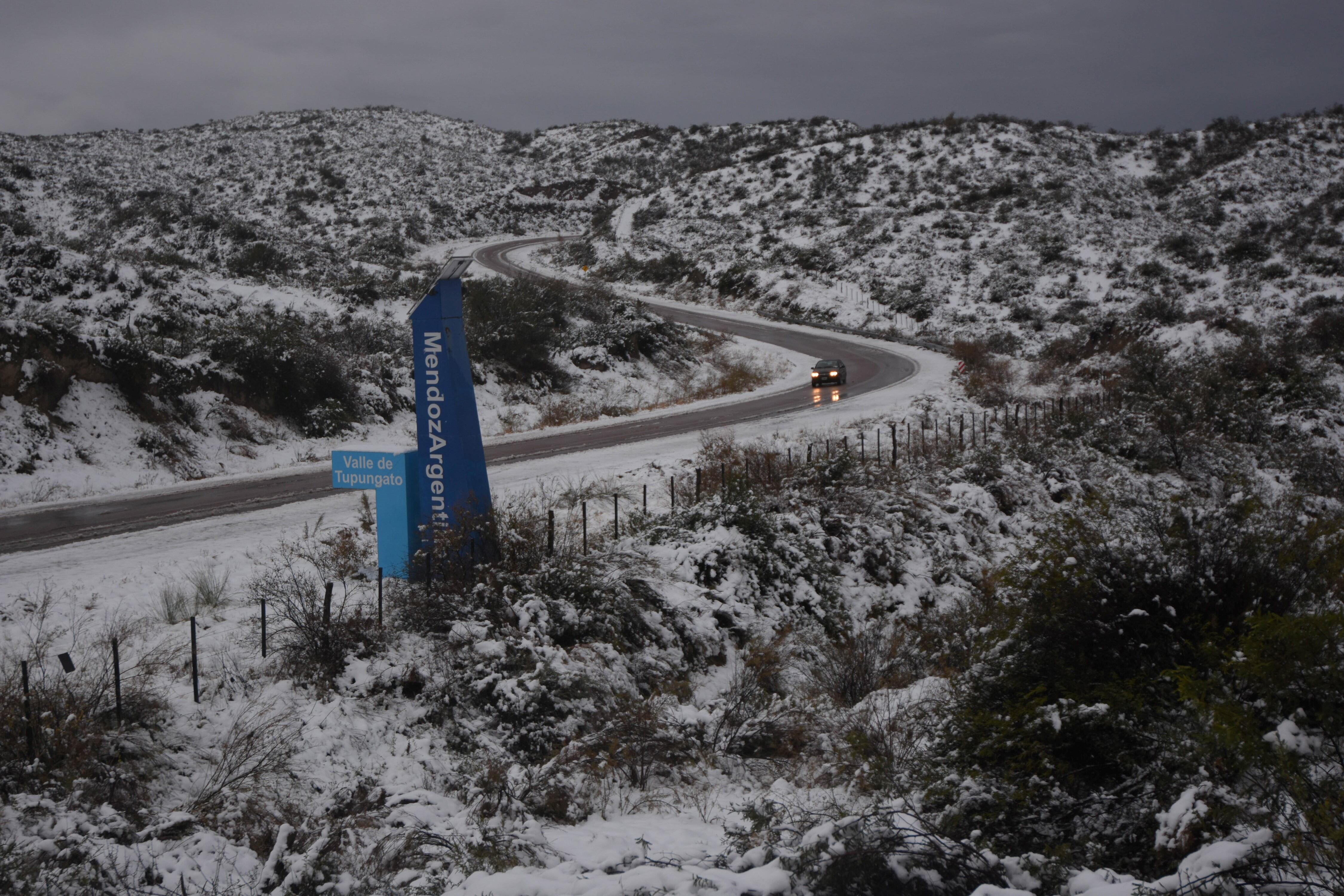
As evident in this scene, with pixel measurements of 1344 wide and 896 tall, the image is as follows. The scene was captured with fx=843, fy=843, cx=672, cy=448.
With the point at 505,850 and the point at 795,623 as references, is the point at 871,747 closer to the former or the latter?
the point at 505,850

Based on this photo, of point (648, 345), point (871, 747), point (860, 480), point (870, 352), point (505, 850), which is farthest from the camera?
point (870, 352)

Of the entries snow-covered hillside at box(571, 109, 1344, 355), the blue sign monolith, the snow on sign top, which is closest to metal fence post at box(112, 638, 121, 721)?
the blue sign monolith

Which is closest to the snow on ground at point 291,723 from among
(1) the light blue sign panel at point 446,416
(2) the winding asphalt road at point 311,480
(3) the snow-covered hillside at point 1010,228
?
(2) the winding asphalt road at point 311,480

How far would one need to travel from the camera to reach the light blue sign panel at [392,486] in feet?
32.3

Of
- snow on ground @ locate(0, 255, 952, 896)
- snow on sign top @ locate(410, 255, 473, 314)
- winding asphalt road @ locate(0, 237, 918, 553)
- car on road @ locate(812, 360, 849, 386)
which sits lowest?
snow on ground @ locate(0, 255, 952, 896)

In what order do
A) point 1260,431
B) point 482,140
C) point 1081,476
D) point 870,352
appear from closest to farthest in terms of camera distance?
1. point 1081,476
2. point 1260,431
3. point 870,352
4. point 482,140

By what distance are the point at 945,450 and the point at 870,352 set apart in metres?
20.4

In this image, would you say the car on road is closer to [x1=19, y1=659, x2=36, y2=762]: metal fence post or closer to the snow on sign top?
the snow on sign top

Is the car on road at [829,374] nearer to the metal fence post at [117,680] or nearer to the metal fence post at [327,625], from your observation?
the metal fence post at [327,625]

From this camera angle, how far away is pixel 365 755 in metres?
7.41

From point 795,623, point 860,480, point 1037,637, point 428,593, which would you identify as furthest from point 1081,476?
point 428,593

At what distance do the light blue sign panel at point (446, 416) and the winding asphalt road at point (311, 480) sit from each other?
230 inches

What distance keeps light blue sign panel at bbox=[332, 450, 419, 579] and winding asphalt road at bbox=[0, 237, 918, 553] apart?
5103 mm

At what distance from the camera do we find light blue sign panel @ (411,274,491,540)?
9.58 meters
